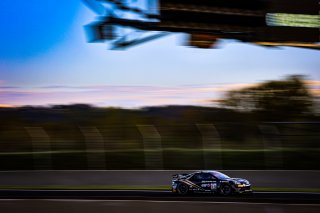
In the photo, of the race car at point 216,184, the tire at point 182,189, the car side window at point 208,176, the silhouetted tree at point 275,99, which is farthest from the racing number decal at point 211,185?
the silhouetted tree at point 275,99

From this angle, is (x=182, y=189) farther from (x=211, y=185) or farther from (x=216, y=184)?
(x=216, y=184)

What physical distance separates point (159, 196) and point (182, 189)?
24.4 inches

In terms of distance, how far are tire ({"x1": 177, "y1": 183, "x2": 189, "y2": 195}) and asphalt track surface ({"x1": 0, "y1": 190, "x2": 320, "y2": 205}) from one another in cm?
16

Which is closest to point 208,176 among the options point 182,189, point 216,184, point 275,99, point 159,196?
point 216,184

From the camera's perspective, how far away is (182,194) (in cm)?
1386

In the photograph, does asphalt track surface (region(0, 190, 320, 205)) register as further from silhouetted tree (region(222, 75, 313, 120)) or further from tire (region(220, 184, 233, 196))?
silhouetted tree (region(222, 75, 313, 120))

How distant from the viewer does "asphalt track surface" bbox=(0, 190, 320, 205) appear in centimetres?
1263

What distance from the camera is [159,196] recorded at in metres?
13.8

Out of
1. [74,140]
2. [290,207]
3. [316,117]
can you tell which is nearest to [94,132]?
[74,140]

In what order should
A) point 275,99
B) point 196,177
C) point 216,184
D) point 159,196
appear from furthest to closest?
point 275,99 → point 159,196 → point 196,177 → point 216,184

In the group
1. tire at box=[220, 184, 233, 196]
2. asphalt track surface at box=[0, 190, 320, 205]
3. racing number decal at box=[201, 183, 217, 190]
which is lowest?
asphalt track surface at box=[0, 190, 320, 205]

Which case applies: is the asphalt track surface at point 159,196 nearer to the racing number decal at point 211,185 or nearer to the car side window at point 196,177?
the racing number decal at point 211,185

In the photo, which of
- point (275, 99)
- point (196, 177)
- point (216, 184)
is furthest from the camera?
point (275, 99)

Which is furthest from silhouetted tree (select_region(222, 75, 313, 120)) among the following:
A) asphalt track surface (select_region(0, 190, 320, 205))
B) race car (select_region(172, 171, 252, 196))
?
race car (select_region(172, 171, 252, 196))
